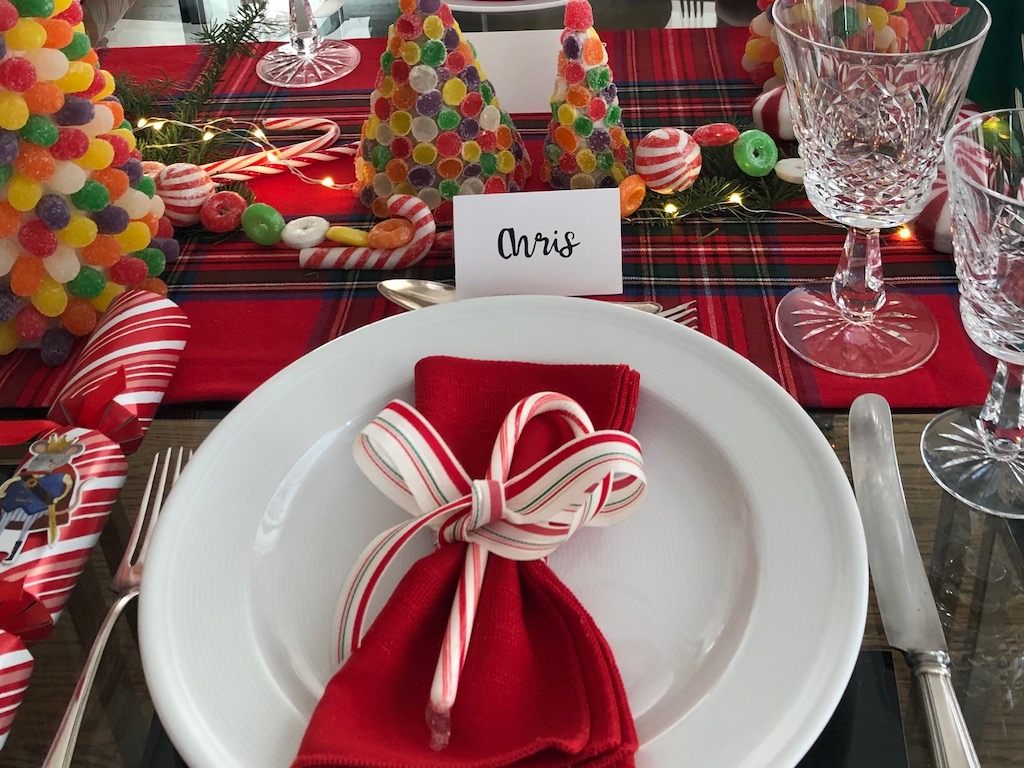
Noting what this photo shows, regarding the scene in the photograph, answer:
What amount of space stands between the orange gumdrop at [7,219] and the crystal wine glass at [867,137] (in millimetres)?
540

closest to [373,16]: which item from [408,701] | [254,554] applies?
[254,554]

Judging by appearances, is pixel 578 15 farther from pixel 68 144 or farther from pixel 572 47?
pixel 68 144

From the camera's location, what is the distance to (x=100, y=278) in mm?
704

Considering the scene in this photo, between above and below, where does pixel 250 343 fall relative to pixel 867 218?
below

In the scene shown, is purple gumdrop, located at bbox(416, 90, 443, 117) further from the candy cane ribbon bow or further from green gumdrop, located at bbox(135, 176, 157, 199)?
the candy cane ribbon bow

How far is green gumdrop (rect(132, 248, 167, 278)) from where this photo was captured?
75cm

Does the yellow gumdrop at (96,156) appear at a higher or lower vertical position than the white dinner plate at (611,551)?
higher

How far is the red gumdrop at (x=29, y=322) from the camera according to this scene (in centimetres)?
70

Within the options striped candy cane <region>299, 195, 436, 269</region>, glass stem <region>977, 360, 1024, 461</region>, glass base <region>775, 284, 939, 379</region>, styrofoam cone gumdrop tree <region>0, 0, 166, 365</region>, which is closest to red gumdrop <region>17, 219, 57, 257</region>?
styrofoam cone gumdrop tree <region>0, 0, 166, 365</region>

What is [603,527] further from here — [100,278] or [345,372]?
[100,278]

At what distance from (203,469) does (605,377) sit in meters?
0.24

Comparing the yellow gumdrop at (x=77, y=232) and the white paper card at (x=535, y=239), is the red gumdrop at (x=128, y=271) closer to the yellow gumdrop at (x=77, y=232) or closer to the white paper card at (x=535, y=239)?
the yellow gumdrop at (x=77, y=232)

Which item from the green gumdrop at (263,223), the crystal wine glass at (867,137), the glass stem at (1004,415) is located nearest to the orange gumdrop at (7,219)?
the green gumdrop at (263,223)

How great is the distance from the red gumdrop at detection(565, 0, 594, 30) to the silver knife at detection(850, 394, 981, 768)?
385mm
